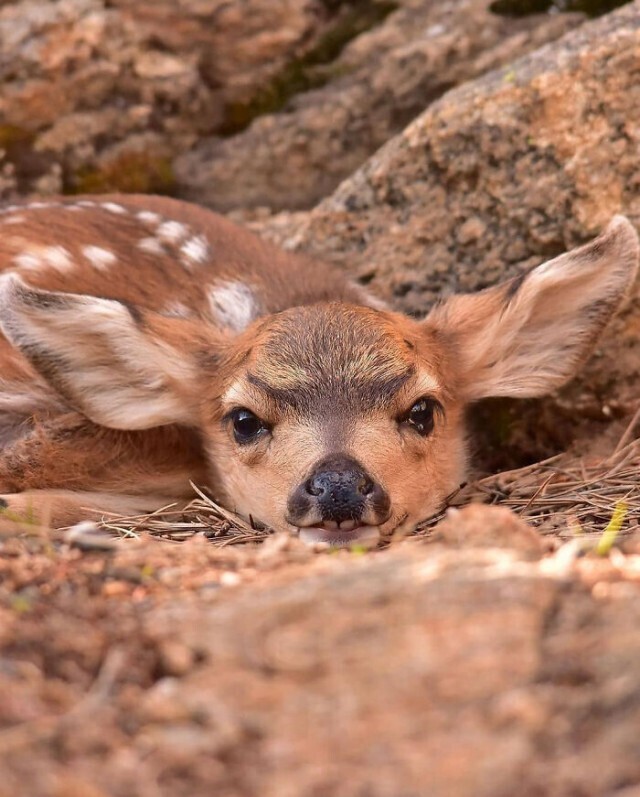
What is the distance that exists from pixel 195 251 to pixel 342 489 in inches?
69.6

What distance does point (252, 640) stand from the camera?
6.54 feet

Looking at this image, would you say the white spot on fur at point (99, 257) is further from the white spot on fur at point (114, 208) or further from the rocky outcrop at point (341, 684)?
the rocky outcrop at point (341, 684)

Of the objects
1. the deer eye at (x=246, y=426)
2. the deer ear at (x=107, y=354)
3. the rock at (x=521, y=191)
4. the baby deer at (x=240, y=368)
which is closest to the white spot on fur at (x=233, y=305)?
the baby deer at (x=240, y=368)

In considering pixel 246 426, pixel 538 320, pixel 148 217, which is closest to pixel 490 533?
pixel 246 426

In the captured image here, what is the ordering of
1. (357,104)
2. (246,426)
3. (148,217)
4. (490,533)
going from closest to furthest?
(490,533), (246,426), (148,217), (357,104)

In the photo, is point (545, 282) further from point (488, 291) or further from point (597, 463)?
point (597, 463)

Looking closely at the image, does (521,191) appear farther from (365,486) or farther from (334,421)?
(365,486)

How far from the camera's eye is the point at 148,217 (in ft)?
16.4

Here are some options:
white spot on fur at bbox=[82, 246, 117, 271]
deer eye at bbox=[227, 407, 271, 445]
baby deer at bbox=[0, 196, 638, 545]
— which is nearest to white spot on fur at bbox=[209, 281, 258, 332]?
baby deer at bbox=[0, 196, 638, 545]

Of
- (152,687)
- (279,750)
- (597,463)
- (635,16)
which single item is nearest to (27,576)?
(152,687)

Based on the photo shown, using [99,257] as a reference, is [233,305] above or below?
below

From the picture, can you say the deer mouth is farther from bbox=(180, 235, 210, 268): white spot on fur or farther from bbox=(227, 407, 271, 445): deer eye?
bbox=(180, 235, 210, 268): white spot on fur

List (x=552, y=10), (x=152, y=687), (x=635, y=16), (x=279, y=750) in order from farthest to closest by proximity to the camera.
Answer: (x=552, y=10)
(x=635, y=16)
(x=152, y=687)
(x=279, y=750)

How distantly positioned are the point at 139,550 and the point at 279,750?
40.7 inches
